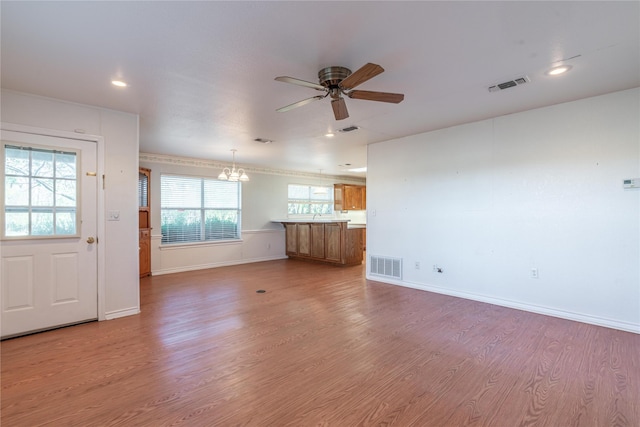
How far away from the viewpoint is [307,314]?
366cm

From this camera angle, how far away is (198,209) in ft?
22.3

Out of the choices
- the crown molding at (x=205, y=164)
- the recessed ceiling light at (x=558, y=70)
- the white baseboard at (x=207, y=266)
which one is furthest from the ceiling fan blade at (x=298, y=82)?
the white baseboard at (x=207, y=266)

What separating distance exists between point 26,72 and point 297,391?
3.50 m

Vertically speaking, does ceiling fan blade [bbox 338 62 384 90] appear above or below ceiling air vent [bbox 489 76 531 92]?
below

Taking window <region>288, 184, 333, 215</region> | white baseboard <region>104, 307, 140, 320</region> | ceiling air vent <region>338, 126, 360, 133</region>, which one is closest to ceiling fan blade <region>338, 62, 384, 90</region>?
ceiling air vent <region>338, 126, 360, 133</region>

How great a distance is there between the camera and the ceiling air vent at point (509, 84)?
111 inches

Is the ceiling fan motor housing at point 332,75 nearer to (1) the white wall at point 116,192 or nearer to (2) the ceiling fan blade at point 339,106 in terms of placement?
(2) the ceiling fan blade at point 339,106

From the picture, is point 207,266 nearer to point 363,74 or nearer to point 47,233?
point 47,233

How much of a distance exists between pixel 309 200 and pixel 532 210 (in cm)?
615

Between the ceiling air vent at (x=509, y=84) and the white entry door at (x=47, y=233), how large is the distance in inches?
175

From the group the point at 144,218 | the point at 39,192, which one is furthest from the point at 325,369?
the point at 144,218

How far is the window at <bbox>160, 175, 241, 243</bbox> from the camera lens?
20.9 ft

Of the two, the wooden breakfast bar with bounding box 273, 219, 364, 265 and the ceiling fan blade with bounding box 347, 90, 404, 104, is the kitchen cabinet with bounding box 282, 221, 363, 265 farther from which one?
the ceiling fan blade with bounding box 347, 90, 404, 104

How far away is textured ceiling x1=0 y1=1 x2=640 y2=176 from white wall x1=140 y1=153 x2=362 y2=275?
8.90 ft
